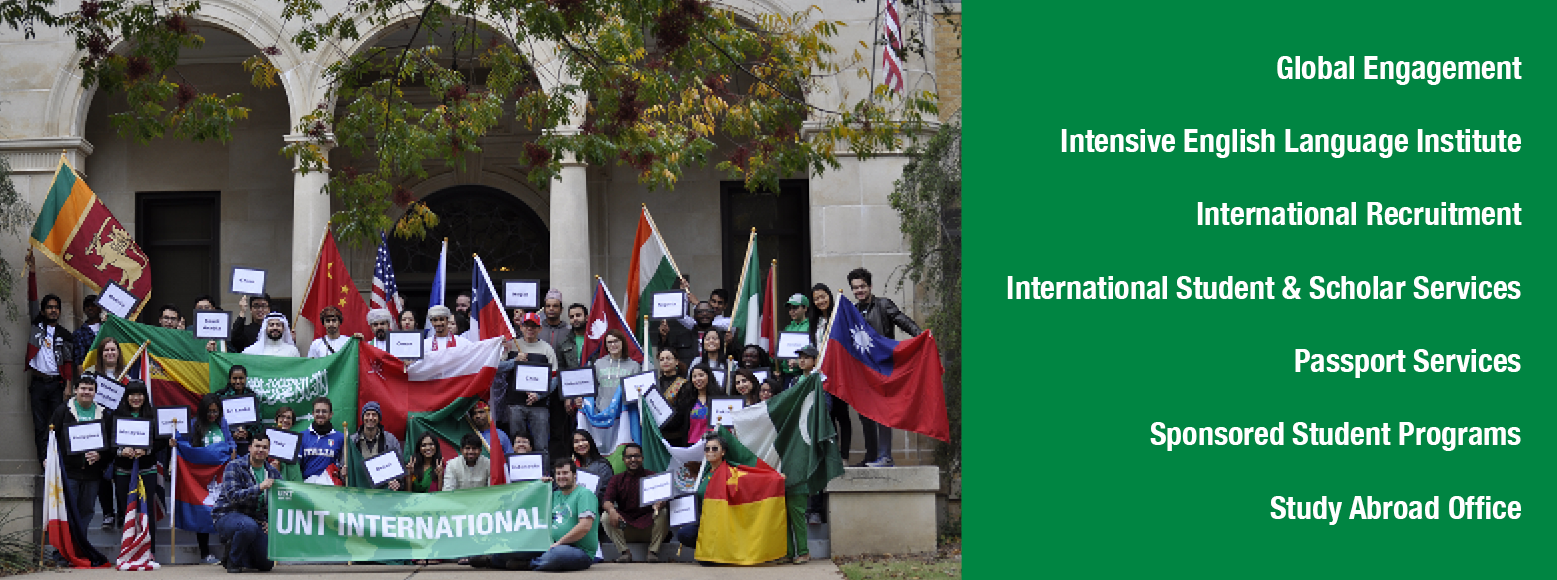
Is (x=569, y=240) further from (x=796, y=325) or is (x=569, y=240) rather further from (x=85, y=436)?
(x=85, y=436)

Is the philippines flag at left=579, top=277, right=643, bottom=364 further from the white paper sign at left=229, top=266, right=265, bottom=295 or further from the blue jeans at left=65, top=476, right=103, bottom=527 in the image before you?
the blue jeans at left=65, top=476, right=103, bottom=527

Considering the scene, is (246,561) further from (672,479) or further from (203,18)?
(203,18)

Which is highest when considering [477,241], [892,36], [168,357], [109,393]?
[892,36]

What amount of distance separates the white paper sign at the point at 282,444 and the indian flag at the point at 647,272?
423 centimetres

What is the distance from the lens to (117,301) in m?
15.7

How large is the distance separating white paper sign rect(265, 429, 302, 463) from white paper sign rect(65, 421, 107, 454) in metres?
1.47

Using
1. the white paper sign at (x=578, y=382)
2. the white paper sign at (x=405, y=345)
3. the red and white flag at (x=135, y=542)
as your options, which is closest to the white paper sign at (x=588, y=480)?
the white paper sign at (x=578, y=382)

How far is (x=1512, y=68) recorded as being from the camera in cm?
400

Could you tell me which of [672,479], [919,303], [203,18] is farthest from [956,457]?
[203,18]

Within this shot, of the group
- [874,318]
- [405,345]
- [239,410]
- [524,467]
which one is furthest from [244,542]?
[874,318]

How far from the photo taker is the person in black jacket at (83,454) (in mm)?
13398

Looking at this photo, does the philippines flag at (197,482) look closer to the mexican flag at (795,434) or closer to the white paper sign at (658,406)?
the white paper sign at (658,406)

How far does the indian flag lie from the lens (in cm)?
1652

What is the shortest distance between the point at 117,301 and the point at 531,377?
4816 millimetres
